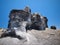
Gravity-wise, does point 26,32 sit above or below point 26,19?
below

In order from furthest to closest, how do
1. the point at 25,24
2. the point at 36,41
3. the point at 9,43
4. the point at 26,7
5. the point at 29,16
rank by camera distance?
the point at 26,7, the point at 29,16, the point at 25,24, the point at 36,41, the point at 9,43

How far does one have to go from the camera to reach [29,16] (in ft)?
46.2

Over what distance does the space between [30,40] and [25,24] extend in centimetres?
308

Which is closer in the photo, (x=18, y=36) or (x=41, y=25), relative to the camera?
(x=18, y=36)

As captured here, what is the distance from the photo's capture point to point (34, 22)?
14.2 meters

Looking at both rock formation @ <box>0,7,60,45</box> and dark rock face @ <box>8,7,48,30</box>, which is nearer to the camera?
rock formation @ <box>0,7,60,45</box>

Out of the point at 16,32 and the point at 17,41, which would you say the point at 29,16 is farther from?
the point at 17,41

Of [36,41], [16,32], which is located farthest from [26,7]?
[36,41]

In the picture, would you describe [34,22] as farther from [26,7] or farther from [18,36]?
[18,36]

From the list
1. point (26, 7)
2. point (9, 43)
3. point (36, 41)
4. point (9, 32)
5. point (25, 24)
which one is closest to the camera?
point (9, 43)

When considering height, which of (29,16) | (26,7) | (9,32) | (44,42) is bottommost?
(44,42)

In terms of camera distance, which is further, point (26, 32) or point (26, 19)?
point (26, 19)

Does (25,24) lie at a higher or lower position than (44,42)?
higher

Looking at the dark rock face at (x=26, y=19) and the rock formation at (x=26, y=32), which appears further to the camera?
the dark rock face at (x=26, y=19)
